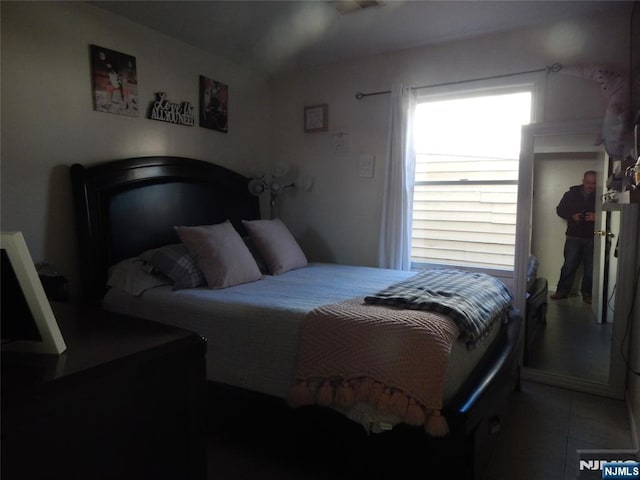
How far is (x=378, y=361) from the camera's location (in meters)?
1.71

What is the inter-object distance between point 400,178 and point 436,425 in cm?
218

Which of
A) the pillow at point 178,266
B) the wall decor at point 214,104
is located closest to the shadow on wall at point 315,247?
the wall decor at point 214,104

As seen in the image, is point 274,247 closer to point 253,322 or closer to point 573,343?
point 253,322

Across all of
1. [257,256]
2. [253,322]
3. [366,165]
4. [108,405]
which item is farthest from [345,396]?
[366,165]

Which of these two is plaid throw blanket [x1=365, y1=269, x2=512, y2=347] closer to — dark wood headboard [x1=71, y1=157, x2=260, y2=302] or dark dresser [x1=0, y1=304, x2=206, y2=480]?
dark dresser [x1=0, y1=304, x2=206, y2=480]

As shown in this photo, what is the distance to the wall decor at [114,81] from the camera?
270 centimetres

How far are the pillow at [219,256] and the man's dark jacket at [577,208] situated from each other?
2.08 meters

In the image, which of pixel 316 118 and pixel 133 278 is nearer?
pixel 133 278

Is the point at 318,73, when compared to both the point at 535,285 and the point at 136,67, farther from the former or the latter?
the point at 535,285

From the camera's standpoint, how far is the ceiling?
2.67 meters

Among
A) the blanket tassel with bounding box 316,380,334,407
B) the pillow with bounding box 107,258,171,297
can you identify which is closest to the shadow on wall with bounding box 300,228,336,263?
the pillow with bounding box 107,258,171,297

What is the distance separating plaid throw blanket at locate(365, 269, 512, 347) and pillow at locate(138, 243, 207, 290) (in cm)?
109

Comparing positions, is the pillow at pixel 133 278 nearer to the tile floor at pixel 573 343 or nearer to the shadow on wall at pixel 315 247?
the shadow on wall at pixel 315 247

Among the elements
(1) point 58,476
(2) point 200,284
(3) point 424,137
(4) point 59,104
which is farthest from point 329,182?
(1) point 58,476
